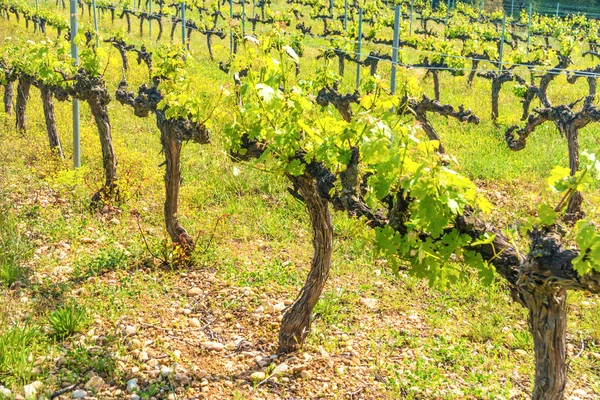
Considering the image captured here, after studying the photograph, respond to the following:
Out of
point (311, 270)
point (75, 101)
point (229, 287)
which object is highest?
point (75, 101)

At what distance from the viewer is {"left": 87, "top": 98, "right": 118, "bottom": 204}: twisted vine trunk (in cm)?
717

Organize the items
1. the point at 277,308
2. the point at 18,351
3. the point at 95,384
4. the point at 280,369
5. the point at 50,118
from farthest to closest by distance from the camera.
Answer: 1. the point at 50,118
2. the point at 277,308
3. the point at 280,369
4. the point at 18,351
5. the point at 95,384

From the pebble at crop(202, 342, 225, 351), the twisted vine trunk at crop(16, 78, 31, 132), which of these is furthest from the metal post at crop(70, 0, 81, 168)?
the pebble at crop(202, 342, 225, 351)

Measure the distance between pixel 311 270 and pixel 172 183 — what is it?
2.18 metres

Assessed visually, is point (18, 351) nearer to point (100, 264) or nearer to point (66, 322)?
point (66, 322)

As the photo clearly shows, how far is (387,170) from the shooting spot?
3.04 metres

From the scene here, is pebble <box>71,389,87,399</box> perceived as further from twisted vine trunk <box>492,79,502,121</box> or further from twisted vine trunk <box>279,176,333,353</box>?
twisted vine trunk <box>492,79,502,121</box>

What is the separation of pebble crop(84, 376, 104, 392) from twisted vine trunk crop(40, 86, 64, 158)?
5394mm

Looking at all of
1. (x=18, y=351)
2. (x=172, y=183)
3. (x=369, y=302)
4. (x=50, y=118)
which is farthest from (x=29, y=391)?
(x=50, y=118)

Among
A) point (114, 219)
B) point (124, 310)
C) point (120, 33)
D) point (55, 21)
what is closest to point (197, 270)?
point (124, 310)

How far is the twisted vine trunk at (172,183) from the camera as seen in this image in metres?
5.79

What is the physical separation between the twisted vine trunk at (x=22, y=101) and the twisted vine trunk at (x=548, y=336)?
8.55 m

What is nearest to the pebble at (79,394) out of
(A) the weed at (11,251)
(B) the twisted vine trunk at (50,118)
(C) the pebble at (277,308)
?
(C) the pebble at (277,308)

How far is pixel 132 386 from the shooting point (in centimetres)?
397
